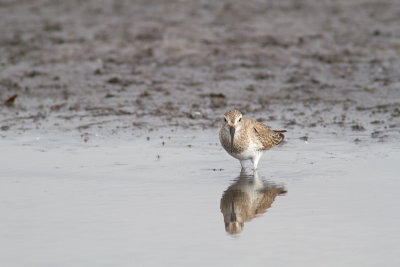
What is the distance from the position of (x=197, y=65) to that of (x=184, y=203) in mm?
10137

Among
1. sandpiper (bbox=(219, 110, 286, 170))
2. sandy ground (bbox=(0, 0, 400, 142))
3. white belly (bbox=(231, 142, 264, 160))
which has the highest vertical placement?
sandy ground (bbox=(0, 0, 400, 142))

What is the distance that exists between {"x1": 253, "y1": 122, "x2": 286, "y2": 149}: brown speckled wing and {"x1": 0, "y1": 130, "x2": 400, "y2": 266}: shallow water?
0.93ft

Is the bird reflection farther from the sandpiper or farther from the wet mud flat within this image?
the sandpiper

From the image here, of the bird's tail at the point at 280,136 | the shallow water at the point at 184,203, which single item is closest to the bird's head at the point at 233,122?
the shallow water at the point at 184,203

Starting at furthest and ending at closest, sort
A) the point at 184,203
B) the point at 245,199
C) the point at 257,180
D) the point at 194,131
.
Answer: the point at 194,131 → the point at 257,180 → the point at 245,199 → the point at 184,203

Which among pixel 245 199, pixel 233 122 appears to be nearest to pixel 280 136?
pixel 233 122

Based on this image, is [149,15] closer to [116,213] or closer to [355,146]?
[355,146]

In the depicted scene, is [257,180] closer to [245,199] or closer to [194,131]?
[245,199]

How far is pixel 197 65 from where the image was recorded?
65.9 feet

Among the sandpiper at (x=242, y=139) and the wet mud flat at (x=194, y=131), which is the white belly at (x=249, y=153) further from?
the wet mud flat at (x=194, y=131)

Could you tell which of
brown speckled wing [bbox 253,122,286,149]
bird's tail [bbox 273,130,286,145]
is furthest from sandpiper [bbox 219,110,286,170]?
Answer: bird's tail [bbox 273,130,286,145]

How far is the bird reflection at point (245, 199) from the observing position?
31.4 ft

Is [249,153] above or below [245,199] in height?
above

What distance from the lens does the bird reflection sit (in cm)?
956
